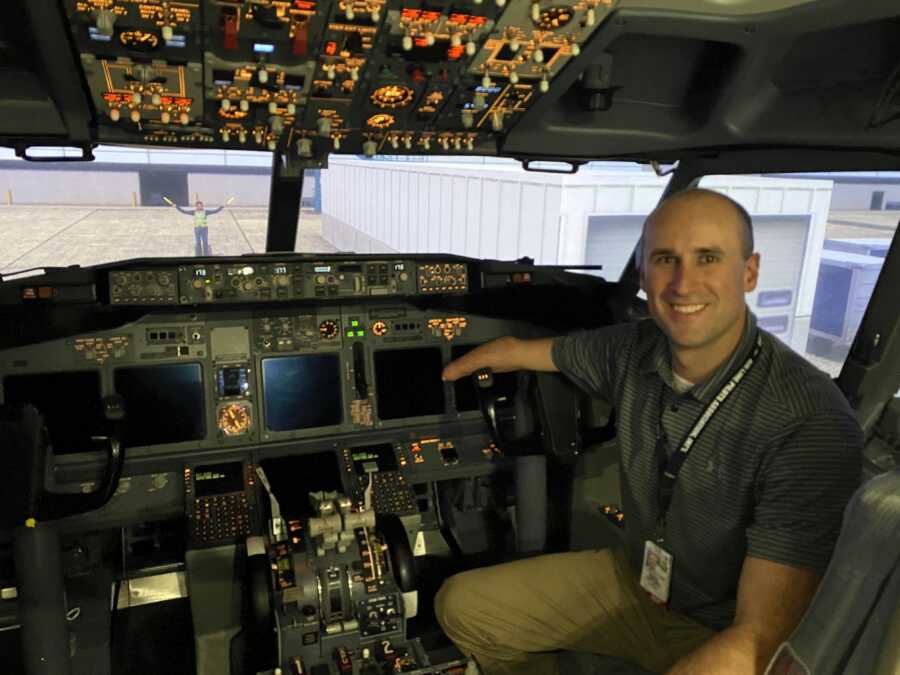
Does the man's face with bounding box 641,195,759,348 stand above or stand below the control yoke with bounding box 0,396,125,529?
above

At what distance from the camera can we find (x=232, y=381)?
108 inches

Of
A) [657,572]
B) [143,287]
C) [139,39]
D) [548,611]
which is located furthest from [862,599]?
[143,287]

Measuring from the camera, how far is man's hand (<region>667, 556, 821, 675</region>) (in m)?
1.13

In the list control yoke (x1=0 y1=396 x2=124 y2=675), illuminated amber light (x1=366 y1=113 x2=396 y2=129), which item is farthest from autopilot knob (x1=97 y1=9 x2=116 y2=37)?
control yoke (x1=0 y1=396 x2=124 y2=675)

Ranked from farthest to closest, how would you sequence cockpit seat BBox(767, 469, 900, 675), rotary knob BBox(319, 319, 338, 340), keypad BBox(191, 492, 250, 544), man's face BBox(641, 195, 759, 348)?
1. rotary knob BBox(319, 319, 338, 340)
2. keypad BBox(191, 492, 250, 544)
3. man's face BBox(641, 195, 759, 348)
4. cockpit seat BBox(767, 469, 900, 675)

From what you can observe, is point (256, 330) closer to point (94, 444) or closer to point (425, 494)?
point (94, 444)

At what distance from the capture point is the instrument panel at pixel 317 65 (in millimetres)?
1769

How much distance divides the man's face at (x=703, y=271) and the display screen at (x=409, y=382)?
1.62 metres

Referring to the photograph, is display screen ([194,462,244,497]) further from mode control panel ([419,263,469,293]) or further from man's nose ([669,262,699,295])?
man's nose ([669,262,699,295])

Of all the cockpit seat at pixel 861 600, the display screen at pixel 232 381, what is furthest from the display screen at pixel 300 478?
the cockpit seat at pixel 861 600

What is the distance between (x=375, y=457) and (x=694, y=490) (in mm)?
1581

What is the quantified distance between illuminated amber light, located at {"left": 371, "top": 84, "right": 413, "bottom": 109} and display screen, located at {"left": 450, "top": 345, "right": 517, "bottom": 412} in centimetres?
115

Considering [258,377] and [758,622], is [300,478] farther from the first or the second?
[758,622]

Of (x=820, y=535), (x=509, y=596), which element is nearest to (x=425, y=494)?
(x=509, y=596)
